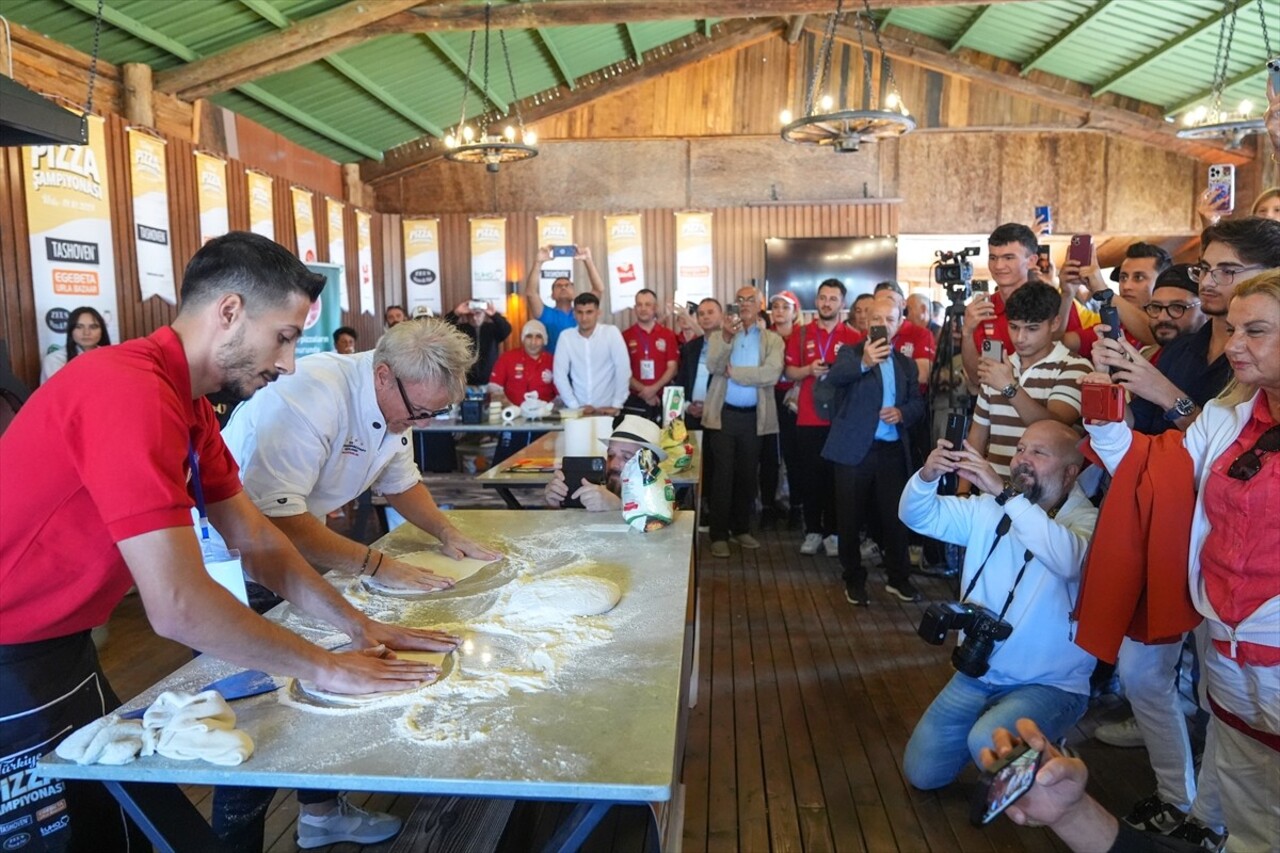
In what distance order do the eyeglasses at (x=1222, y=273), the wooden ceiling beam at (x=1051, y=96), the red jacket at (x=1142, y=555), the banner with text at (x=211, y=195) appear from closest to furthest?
the red jacket at (x=1142, y=555) < the eyeglasses at (x=1222, y=273) < the banner with text at (x=211, y=195) < the wooden ceiling beam at (x=1051, y=96)

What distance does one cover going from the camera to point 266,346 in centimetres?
163

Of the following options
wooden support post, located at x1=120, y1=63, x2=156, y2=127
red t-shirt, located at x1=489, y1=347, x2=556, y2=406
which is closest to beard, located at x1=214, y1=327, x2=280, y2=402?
red t-shirt, located at x1=489, y1=347, x2=556, y2=406

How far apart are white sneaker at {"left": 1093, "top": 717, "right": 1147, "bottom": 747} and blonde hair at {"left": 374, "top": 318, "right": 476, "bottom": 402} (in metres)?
2.74

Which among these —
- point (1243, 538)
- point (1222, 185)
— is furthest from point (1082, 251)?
point (1243, 538)

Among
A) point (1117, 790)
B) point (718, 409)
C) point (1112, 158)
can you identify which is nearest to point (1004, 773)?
point (1117, 790)

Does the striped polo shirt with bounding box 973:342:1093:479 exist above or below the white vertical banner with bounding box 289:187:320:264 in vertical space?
below

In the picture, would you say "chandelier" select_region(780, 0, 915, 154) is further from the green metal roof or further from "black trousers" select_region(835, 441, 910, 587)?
"black trousers" select_region(835, 441, 910, 587)

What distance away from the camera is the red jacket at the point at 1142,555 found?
2.23 meters

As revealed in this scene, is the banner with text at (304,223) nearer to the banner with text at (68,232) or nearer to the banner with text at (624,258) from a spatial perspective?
the banner with text at (68,232)

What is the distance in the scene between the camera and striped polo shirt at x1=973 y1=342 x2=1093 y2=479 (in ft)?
10.8

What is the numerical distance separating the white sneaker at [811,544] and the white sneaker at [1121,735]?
2697mm

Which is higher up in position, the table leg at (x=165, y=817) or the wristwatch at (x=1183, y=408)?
the wristwatch at (x=1183, y=408)

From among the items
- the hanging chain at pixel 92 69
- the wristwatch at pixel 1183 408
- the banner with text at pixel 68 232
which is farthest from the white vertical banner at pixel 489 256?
the wristwatch at pixel 1183 408

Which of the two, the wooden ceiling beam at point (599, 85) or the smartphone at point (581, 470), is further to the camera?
the wooden ceiling beam at point (599, 85)
